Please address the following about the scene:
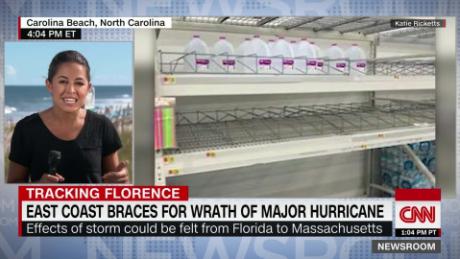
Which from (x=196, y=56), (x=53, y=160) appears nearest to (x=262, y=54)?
(x=196, y=56)

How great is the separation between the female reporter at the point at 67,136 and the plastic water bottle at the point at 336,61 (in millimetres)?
1149

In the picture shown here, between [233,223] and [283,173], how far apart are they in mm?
713

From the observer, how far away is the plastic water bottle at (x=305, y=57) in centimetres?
164

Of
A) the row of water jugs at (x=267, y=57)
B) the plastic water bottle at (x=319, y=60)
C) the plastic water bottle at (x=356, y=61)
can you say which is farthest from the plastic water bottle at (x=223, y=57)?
the plastic water bottle at (x=356, y=61)

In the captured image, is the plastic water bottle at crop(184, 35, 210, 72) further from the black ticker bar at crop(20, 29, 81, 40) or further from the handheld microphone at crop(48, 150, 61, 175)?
the handheld microphone at crop(48, 150, 61, 175)

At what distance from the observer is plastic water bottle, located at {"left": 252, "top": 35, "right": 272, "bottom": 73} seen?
60.9 inches

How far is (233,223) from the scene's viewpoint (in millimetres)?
1441

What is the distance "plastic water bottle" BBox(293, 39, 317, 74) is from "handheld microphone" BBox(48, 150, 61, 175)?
1167 millimetres

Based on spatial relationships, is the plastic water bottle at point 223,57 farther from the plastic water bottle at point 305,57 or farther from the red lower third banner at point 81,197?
the red lower third banner at point 81,197

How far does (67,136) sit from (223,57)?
762 millimetres

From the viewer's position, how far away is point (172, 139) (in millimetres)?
1369

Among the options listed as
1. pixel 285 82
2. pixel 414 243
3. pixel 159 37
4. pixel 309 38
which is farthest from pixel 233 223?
pixel 309 38

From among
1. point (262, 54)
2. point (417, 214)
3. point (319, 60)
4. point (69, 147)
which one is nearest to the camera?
point (69, 147)

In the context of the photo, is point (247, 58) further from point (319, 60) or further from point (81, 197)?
point (81, 197)
